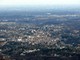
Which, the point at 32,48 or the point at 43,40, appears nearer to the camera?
the point at 32,48

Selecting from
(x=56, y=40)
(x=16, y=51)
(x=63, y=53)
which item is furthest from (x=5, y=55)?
(x=56, y=40)

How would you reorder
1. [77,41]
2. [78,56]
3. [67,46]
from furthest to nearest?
1. [77,41]
2. [67,46]
3. [78,56]

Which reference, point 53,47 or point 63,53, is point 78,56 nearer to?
point 63,53

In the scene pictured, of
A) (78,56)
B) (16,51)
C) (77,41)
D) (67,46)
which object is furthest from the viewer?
(77,41)

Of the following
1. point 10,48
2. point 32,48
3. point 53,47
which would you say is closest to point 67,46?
point 53,47

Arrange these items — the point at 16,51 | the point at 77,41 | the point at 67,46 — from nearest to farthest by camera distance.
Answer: the point at 16,51, the point at 67,46, the point at 77,41

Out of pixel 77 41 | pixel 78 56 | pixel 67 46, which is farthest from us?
pixel 77 41

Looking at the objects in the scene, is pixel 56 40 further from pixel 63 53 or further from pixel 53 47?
pixel 63 53

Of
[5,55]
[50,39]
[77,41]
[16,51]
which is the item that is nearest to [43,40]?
[50,39]

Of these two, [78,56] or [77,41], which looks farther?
[77,41]
